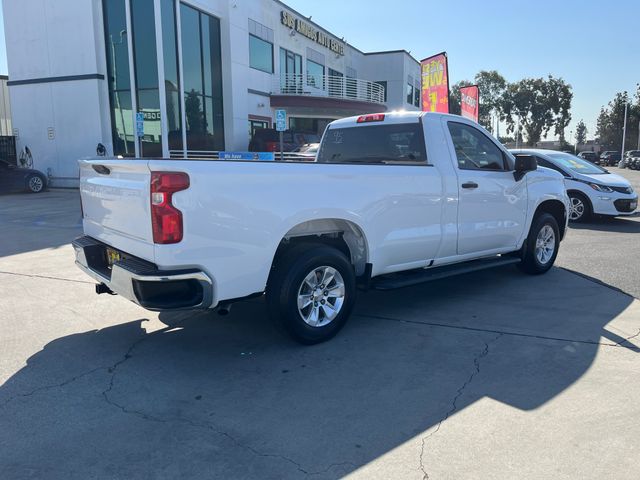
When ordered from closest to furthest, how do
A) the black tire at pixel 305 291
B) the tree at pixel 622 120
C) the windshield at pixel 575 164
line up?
the black tire at pixel 305 291 → the windshield at pixel 575 164 → the tree at pixel 622 120

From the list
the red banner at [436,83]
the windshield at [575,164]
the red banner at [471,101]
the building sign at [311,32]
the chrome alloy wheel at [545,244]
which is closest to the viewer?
the chrome alloy wheel at [545,244]

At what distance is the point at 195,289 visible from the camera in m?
3.81

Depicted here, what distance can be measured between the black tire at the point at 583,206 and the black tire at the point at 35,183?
58.9 ft

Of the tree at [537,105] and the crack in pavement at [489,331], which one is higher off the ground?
the tree at [537,105]

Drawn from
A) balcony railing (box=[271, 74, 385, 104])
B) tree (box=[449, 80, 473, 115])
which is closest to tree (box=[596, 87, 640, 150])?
tree (box=[449, 80, 473, 115])

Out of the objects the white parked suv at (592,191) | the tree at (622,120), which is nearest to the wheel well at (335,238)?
the white parked suv at (592,191)

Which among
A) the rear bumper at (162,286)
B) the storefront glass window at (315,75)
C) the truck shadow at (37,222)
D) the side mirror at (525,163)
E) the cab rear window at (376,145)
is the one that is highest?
the storefront glass window at (315,75)

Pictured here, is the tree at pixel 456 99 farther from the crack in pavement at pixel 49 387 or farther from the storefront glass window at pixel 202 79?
the crack in pavement at pixel 49 387

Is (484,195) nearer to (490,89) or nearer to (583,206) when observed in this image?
(583,206)

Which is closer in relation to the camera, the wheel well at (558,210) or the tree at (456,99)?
the wheel well at (558,210)

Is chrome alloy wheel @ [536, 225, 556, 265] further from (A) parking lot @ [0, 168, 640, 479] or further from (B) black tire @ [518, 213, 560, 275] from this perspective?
(A) parking lot @ [0, 168, 640, 479]

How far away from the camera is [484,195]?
19.1 feet

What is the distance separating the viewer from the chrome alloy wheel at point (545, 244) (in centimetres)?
695

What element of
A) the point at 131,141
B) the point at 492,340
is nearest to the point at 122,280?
the point at 492,340
